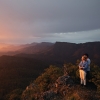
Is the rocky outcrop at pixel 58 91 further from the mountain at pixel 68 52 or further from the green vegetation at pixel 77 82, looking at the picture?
the mountain at pixel 68 52

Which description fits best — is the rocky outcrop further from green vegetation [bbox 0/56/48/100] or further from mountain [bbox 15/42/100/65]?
mountain [bbox 15/42/100/65]

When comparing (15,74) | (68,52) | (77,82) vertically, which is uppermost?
(77,82)

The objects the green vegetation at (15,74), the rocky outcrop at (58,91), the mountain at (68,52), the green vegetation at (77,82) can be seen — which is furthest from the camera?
the mountain at (68,52)

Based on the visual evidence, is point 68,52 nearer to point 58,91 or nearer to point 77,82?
point 77,82

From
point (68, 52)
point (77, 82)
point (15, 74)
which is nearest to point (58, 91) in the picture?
point (77, 82)

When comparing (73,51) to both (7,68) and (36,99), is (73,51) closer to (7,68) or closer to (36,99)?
(7,68)

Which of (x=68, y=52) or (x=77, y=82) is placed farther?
(x=68, y=52)

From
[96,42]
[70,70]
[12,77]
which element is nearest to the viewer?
[70,70]

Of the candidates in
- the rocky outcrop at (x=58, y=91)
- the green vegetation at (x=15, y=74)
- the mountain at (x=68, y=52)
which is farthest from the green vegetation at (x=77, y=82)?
the mountain at (x=68, y=52)

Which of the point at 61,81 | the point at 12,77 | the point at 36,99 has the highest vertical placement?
the point at 61,81

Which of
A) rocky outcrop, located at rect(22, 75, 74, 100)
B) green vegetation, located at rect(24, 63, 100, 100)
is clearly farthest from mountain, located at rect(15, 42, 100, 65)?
rocky outcrop, located at rect(22, 75, 74, 100)

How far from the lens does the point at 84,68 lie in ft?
43.6

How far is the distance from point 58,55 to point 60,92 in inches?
6055

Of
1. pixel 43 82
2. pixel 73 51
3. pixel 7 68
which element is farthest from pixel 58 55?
pixel 43 82
